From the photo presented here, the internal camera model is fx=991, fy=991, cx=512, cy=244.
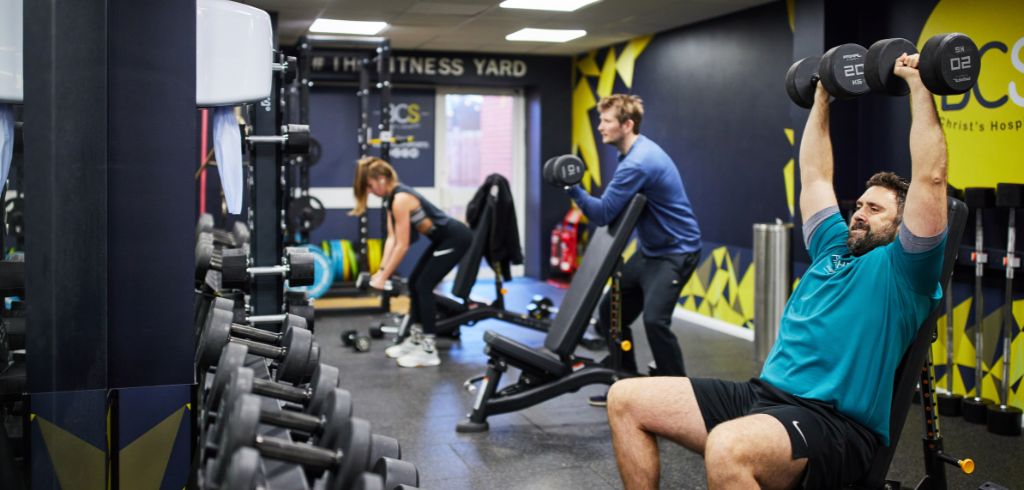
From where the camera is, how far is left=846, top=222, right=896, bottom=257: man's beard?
7.47 ft

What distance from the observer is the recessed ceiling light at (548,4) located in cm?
603

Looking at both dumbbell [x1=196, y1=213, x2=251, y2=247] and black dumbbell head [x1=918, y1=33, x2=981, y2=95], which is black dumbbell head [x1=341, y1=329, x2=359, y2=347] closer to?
dumbbell [x1=196, y1=213, x2=251, y2=247]

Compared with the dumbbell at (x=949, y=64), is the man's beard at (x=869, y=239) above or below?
below

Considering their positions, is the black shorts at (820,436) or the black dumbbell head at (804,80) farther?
the black dumbbell head at (804,80)

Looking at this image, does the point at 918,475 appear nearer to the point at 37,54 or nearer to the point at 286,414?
the point at 286,414

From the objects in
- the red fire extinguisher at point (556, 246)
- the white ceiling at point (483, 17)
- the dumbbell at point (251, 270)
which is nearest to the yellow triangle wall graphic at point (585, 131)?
the red fire extinguisher at point (556, 246)

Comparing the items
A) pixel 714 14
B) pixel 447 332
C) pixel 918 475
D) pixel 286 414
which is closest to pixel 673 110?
pixel 714 14

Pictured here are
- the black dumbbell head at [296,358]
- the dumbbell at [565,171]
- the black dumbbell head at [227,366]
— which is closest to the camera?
the black dumbbell head at [227,366]

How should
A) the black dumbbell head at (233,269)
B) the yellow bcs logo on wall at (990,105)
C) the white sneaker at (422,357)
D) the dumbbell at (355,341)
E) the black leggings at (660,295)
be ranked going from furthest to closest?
the dumbbell at (355,341) < the white sneaker at (422,357) < the yellow bcs logo on wall at (990,105) < the black leggings at (660,295) < the black dumbbell head at (233,269)

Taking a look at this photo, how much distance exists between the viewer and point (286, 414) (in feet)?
4.95

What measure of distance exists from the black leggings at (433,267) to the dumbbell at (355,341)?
1.14 feet

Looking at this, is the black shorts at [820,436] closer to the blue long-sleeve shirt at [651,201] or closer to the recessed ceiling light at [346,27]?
the blue long-sleeve shirt at [651,201]

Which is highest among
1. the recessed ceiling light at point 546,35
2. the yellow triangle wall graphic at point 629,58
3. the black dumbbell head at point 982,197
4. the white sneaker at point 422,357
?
the recessed ceiling light at point 546,35

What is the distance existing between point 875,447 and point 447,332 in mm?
3911
